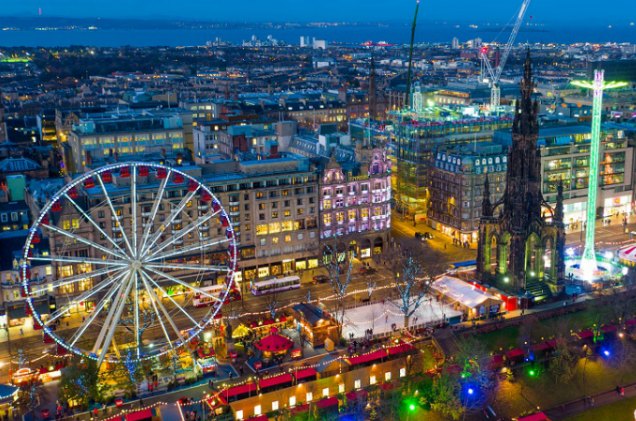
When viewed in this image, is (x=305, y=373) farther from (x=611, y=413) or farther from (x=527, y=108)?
(x=527, y=108)

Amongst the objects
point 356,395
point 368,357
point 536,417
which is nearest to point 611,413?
point 536,417

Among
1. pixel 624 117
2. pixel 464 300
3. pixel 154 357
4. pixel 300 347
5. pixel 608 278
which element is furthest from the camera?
pixel 624 117

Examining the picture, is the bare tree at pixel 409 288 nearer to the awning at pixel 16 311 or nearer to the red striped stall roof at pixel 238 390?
the red striped stall roof at pixel 238 390

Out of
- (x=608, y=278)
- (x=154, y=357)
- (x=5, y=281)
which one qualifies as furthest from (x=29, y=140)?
(x=608, y=278)

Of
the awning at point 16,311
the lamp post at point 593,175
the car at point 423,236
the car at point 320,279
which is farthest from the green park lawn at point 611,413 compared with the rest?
the awning at point 16,311

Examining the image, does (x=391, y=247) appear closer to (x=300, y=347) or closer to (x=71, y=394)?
(x=300, y=347)

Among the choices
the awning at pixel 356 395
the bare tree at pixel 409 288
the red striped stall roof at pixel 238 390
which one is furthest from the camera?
the bare tree at pixel 409 288
